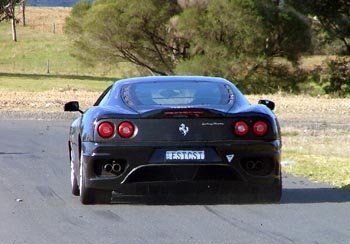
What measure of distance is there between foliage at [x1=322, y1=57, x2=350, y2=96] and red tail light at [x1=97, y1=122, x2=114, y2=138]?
3985 centimetres

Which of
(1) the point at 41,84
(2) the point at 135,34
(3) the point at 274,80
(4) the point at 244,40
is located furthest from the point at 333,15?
(1) the point at 41,84

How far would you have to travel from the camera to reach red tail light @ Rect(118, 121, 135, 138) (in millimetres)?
10062

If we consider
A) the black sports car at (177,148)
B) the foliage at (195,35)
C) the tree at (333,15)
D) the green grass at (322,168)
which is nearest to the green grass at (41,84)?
the foliage at (195,35)

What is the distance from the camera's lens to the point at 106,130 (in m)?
10.1

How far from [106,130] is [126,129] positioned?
209 mm

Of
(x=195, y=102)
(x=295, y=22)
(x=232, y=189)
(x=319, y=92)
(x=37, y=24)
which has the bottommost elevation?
(x=37, y=24)

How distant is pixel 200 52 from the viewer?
156 ft

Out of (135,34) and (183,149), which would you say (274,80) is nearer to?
(135,34)

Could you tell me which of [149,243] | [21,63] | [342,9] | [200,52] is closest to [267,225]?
[149,243]

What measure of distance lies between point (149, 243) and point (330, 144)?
1174cm

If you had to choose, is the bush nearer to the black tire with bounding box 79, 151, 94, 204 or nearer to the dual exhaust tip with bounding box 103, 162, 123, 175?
the black tire with bounding box 79, 151, 94, 204

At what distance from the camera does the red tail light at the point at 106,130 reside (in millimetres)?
10094

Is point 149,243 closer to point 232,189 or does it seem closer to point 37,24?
point 232,189

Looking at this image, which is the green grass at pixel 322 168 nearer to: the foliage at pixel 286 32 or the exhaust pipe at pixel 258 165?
the exhaust pipe at pixel 258 165
